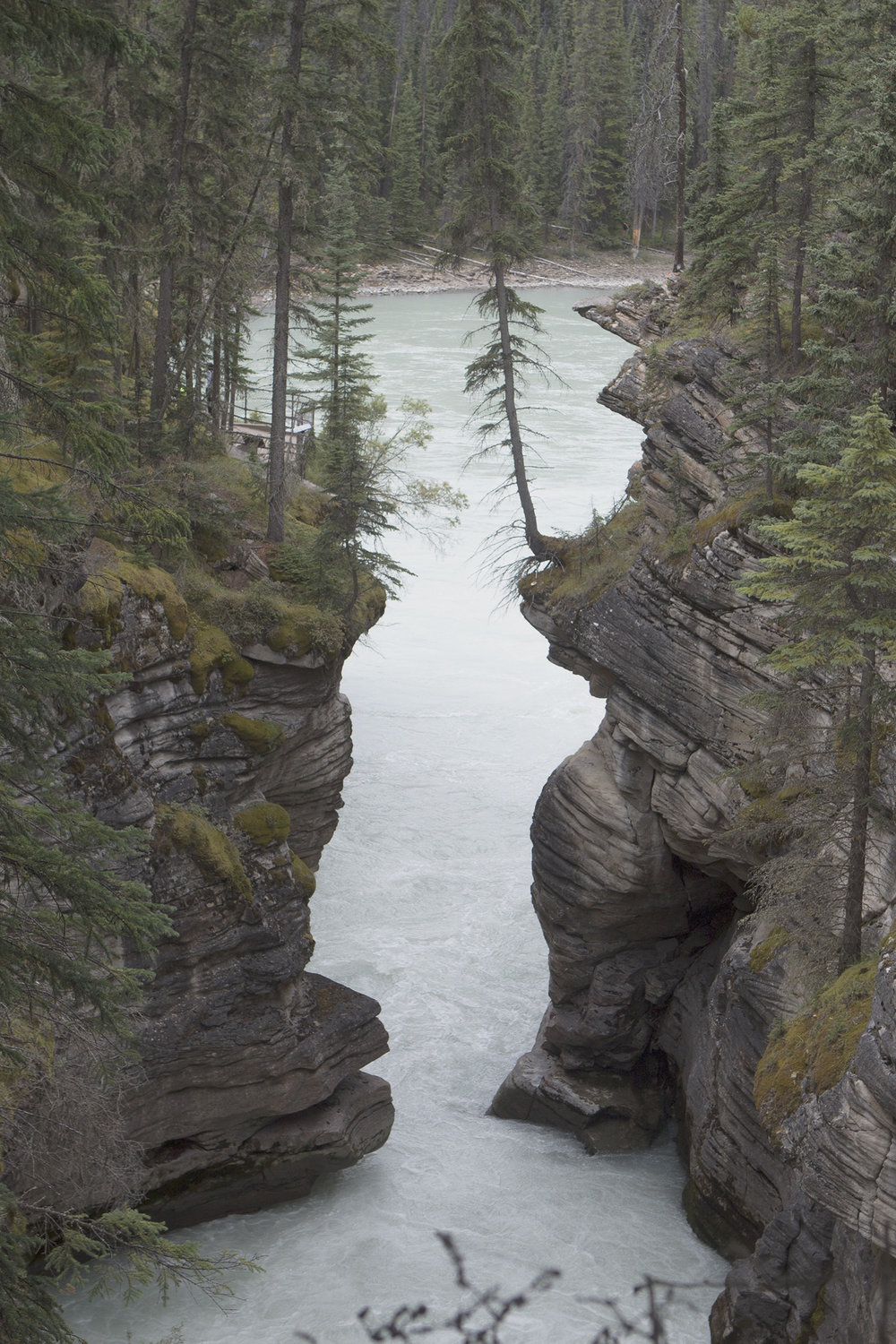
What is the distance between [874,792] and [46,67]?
16907mm

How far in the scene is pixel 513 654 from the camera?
38.7m

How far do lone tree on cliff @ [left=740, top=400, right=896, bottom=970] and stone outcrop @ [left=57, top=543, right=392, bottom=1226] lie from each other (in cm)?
826

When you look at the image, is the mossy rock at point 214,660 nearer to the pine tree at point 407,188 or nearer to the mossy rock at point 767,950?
the mossy rock at point 767,950

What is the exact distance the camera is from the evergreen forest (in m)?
8.90

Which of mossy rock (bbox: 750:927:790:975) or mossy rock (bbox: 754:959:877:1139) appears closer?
mossy rock (bbox: 754:959:877:1139)

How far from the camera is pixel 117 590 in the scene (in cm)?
1588

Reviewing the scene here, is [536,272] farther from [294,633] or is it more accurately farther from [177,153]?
[294,633]

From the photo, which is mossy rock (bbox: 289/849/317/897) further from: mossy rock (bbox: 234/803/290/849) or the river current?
the river current

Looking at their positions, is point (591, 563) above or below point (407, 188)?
below

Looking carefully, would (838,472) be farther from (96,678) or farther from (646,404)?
(646,404)

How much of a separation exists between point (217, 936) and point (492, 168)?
1387 centimetres

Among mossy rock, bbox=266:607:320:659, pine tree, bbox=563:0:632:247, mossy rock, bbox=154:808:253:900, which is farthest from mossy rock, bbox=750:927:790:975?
pine tree, bbox=563:0:632:247

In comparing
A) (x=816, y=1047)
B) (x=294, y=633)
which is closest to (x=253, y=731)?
(x=294, y=633)

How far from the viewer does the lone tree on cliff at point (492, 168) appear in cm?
2089
